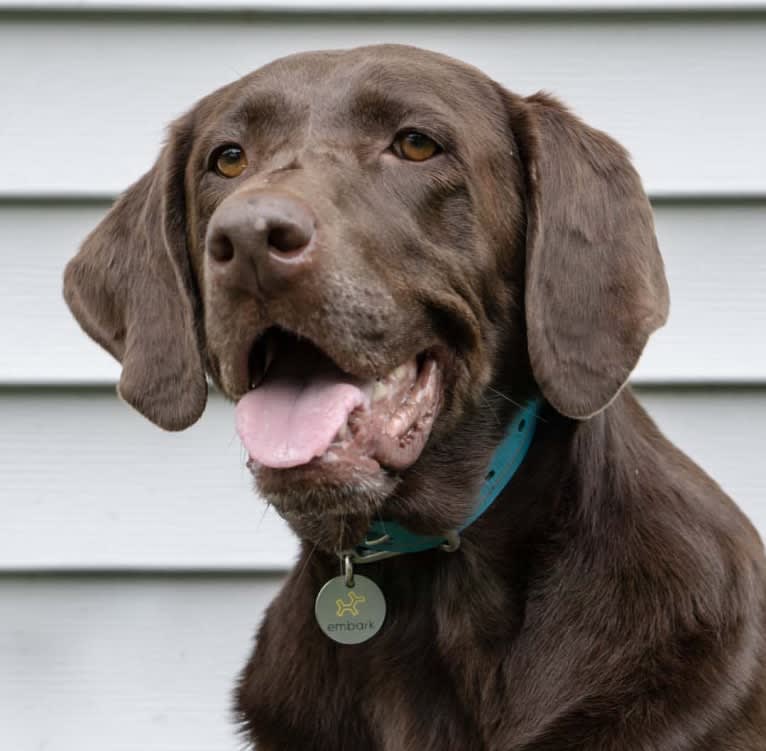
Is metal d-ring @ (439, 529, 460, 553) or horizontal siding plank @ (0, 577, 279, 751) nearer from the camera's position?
metal d-ring @ (439, 529, 460, 553)

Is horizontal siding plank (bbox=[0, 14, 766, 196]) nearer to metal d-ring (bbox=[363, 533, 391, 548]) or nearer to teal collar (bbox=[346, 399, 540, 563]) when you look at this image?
teal collar (bbox=[346, 399, 540, 563])

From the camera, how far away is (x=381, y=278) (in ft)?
8.06

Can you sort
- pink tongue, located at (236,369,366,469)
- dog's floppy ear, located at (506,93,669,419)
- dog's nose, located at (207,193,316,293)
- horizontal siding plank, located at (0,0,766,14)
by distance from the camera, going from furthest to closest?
horizontal siding plank, located at (0,0,766,14), dog's floppy ear, located at (506,93,669,419), pink tongue, located at (236,369,366,469), dog's nose, located at (207,193,316,293)

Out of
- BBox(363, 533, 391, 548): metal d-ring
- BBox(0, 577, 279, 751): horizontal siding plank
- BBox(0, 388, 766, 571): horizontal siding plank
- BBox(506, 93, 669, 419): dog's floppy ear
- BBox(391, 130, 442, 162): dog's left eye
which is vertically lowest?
BBox(0, 577, 279, 751): horizontal siding plank

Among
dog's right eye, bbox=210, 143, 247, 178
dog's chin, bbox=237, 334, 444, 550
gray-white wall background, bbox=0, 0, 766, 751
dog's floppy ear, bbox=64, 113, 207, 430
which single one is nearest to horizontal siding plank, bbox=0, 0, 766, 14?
gray-white wall background, bbox=0, 0, 766, 751

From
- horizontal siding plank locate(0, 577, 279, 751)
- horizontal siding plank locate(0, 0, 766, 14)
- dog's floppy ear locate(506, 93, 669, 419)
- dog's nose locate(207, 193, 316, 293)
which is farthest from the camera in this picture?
horizontal siding plank locate(0, 577, 279, 751)

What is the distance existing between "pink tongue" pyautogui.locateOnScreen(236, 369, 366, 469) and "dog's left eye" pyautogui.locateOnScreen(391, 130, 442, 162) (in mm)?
432

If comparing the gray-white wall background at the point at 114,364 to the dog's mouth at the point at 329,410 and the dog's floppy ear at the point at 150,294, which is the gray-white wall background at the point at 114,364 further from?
the dog's mouth at the point at 329,410

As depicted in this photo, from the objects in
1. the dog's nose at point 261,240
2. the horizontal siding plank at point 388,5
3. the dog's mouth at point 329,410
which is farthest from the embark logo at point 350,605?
the horizontal siding plank at point 388,5

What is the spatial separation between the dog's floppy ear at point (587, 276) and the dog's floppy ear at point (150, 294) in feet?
2.22

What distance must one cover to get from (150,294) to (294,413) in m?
0.62

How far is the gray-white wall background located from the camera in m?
3.63

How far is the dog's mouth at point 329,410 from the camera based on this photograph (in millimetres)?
2377

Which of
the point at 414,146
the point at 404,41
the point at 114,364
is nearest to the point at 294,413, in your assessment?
the point at 414,146
